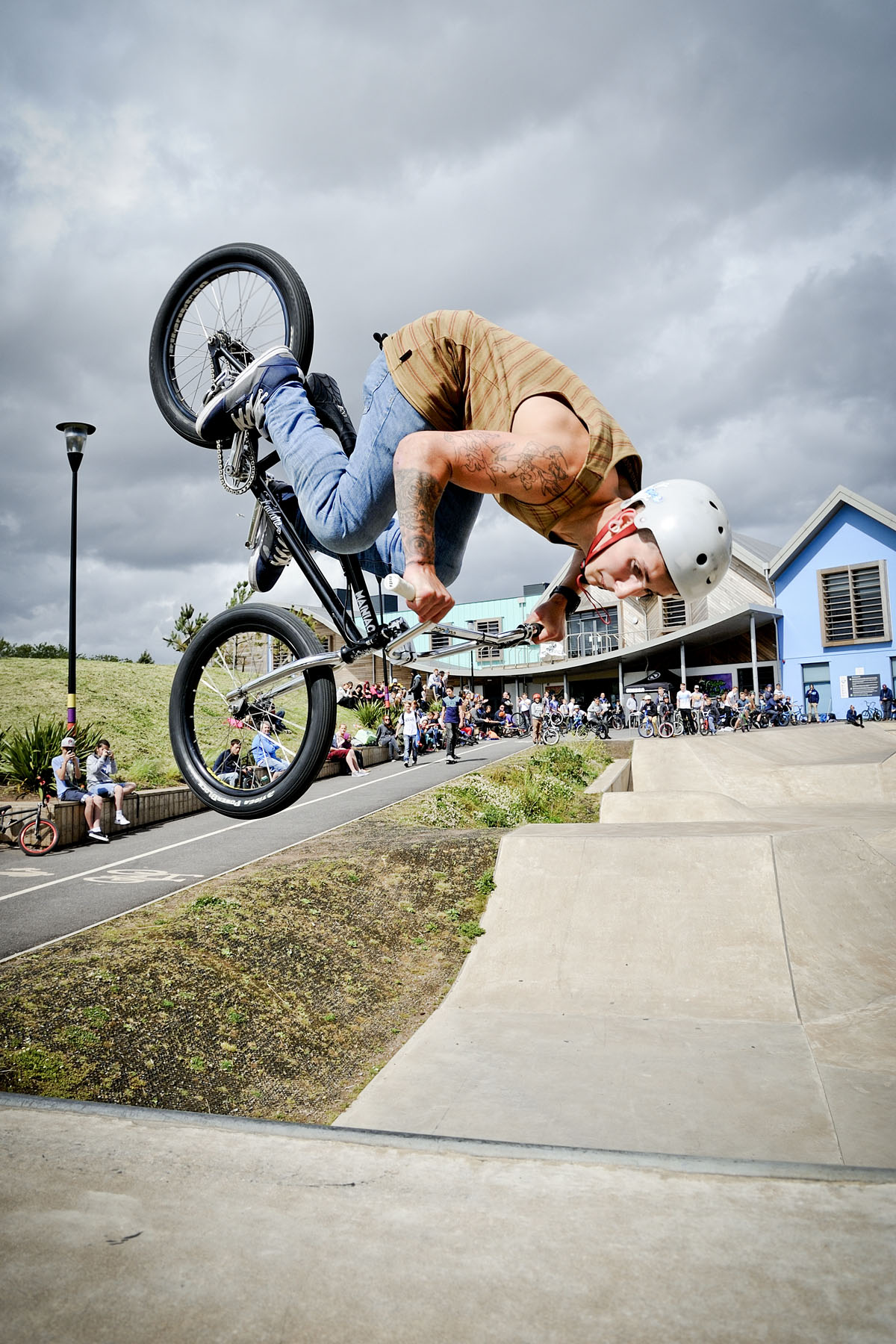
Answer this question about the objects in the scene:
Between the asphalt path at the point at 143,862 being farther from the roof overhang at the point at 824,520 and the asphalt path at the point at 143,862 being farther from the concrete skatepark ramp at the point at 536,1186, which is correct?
the roof overhang at the point at 824,520

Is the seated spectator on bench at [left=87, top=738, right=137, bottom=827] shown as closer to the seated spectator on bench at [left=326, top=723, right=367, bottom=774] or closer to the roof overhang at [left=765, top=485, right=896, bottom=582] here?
the seated spectator on bench at [left=326, top=723, right=367, bottom=774]

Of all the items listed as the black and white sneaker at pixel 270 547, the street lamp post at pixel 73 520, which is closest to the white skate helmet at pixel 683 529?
the black and white sneaker at pixel 270 547

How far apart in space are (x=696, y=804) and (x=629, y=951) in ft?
20.4

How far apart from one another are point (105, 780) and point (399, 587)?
13.7 metres

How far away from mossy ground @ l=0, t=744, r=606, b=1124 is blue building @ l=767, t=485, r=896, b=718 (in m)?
27.6

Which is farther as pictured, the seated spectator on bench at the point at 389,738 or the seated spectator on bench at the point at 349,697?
the seated spectator on bench at the point at 389,738

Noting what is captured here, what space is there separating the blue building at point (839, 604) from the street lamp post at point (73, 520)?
30.4 m

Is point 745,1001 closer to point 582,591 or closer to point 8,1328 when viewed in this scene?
point 582,591

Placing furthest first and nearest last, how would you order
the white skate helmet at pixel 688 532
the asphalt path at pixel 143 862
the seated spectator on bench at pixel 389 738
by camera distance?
the seated spectator on bench at pixel 389 738, the asphalt path at pixel 143 862, the white skate helmet at pixel 688 532

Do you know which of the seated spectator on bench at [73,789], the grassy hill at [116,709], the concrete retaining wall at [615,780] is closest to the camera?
the seated spectator on bench at [73,789]

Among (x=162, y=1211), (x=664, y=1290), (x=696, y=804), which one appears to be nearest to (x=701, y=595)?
(x=664, y=1290)

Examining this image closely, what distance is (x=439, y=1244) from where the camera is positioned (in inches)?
135

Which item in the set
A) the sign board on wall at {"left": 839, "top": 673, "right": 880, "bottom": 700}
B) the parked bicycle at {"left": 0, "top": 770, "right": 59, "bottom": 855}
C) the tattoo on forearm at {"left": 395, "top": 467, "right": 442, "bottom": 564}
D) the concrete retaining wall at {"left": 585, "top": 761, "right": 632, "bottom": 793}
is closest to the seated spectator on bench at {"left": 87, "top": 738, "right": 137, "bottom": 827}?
the parked bicycle at {"left": 0, "top": 770, "right": 59, "bottom": 855}

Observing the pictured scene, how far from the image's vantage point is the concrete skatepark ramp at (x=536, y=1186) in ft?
9.60
